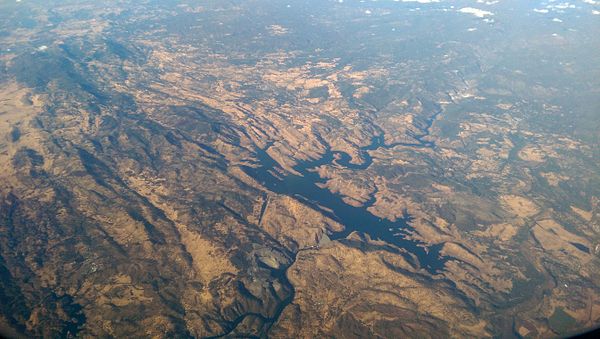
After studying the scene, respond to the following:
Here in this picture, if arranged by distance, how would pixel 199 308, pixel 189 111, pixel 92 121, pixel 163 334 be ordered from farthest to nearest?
1. pixel 189 111
2. pixel 92 121
3. pixel 199 308
4. pixel 163 334

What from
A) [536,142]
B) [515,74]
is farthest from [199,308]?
[515,74]

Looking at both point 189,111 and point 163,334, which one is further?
point 189,111

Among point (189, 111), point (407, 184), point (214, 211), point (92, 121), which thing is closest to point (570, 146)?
point (407, 184)

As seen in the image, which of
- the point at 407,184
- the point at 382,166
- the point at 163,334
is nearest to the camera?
the point at 163,334

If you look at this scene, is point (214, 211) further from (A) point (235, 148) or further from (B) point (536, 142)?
(B) point (536, 142)

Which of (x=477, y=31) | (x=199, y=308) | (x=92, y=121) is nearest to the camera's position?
(x=199, y=308)

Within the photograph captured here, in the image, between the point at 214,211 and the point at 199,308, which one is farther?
the point at 214,211

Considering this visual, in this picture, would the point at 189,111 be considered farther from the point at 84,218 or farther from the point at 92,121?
the point at 84,218

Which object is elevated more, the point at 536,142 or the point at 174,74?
the point at 174,74

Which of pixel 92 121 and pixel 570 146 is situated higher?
pixel 92 121
